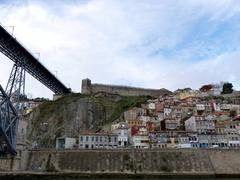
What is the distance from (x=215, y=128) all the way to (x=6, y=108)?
3726 centimetres

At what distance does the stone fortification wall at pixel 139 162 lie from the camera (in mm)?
46625

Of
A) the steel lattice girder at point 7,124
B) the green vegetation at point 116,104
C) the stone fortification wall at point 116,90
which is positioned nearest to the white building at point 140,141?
the green vegetation at point 116,104

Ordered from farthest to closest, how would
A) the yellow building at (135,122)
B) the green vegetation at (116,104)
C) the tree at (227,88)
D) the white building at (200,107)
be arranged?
the tree at (227,88) < the green vegetation at (116,104) < the white building at (200,107) < the yellow building at (135,122)

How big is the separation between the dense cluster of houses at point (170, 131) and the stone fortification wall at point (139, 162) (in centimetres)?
968

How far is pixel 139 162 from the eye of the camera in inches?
1881

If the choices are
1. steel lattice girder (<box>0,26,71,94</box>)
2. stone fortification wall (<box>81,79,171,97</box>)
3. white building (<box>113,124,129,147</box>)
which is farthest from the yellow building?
stone fortification wall (<box>81,79,171,97</box>)

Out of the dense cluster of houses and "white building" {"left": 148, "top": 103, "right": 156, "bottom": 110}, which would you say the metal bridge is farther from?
"white building" {"left": 148, "top": 103, "right": 156, "bottom": 110}

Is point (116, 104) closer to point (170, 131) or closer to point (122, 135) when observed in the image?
point (122, 135)

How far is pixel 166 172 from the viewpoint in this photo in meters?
45.8

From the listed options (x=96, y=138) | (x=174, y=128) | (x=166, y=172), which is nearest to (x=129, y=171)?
(x=166, y=172)

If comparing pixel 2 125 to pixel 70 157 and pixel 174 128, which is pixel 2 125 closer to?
pixel 70 157

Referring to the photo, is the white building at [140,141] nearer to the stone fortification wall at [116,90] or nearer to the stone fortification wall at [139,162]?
the stone fortification wall at [139,162]

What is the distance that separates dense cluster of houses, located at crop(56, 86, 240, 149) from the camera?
59.9 meters

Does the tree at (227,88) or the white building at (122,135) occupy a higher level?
the tree at (227,88)
